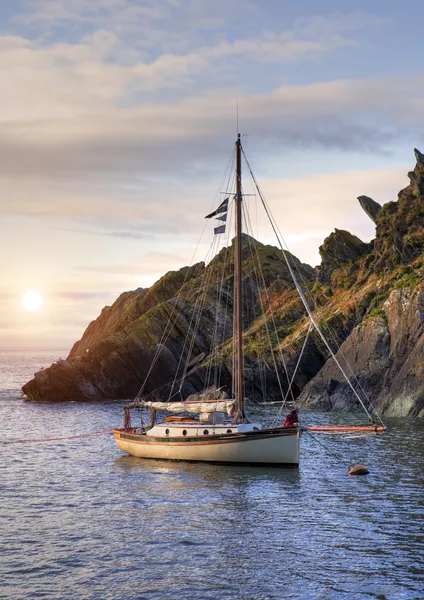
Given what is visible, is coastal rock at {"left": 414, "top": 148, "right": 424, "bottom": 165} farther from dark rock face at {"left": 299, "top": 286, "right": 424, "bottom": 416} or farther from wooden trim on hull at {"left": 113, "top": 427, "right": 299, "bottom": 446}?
wooden trim on hull at {"left": 113, "top": 427, "right": 299, "bottom": 446}

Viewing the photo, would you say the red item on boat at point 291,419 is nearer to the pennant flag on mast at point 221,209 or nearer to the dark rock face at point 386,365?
the pennant flag on mast at point 221,209

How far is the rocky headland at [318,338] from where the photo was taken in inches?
3243

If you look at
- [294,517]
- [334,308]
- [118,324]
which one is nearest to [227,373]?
[334,308]

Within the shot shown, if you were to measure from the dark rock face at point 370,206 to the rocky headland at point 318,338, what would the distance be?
0.20m

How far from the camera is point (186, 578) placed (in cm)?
2541

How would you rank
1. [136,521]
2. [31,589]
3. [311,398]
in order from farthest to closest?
[311,398] < [136,521] < [31,589]

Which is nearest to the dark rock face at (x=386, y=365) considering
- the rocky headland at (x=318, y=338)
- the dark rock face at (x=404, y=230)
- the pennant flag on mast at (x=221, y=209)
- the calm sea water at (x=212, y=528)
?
the rocky headland at (x=318, y=338)

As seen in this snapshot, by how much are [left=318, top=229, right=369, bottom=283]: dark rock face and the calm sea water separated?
7163 cm

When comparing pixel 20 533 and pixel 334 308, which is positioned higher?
pixel 334 308

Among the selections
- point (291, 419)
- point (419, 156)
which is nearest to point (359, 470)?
point (291, 419)

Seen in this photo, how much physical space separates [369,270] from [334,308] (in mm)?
9044

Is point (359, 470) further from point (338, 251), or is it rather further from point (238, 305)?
point (338, 251)

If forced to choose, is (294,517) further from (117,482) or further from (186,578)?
(117,482)

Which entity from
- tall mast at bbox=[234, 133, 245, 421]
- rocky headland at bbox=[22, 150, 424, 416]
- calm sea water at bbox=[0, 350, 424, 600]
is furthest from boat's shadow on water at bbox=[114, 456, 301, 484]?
rocky headland at bbox=[22, 150, 424, 416]
